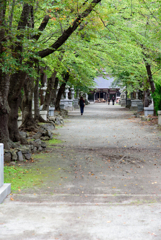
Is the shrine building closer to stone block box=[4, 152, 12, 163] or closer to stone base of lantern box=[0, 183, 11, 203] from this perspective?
stone block box=[4, 152, 12, 163]

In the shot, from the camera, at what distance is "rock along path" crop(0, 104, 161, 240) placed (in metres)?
4.53

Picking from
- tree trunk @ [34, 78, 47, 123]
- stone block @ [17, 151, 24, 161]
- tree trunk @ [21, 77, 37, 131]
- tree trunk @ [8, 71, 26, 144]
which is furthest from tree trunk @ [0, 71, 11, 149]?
tree trunk @ [34, 78, 47, 123]

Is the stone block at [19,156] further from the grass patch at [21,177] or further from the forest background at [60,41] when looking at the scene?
the grass patch at [21,177]

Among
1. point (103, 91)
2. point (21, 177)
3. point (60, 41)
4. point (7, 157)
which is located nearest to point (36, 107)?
point (60, 41)

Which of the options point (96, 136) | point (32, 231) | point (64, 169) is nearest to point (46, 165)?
point (64, 169)

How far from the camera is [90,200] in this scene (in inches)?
247

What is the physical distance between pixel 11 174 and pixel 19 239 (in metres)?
4.03

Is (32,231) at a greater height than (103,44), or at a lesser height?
lesser

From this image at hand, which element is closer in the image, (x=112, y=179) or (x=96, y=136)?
(x=112, y=179)

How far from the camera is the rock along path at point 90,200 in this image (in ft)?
14.9

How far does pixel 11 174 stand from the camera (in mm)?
8148

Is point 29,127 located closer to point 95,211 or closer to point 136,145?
point 136,145

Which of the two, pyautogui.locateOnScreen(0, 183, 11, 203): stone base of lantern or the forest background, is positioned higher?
the forest background

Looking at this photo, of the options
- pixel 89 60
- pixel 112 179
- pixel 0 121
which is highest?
pixel 89 60
